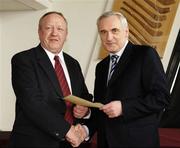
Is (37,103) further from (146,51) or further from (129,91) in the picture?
(146,51)

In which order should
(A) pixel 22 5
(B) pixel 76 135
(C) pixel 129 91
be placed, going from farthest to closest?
(A) pixel 22 5 < (B) pixel 76 135 < (C) pixel 129 91

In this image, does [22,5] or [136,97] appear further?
[22,5]

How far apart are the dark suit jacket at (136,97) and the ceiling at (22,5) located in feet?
5.79

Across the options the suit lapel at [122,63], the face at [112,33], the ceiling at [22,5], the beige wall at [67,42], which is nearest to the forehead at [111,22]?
the face at [112,33]

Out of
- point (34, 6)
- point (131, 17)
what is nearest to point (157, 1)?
point (131, 17)

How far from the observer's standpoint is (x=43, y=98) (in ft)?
6.39

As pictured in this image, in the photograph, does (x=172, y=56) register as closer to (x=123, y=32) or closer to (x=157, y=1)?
(x=157, y=1)

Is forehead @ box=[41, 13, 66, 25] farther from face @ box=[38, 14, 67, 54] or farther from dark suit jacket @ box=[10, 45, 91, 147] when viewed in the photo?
dark suit jacket @ box=[10, 45, 91, 147]

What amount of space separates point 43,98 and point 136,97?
1.85 feet

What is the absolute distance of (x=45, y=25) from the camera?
2.08 metres

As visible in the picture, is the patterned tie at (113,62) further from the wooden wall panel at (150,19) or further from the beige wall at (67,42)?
the beige wall at (67,42)

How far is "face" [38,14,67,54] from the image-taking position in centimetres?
207

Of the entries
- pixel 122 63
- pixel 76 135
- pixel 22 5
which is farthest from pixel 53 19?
pixel 22 5

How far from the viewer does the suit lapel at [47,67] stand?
2.00 m
